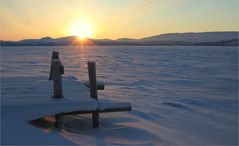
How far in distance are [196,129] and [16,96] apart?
519cm

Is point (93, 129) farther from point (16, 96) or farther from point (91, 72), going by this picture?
point (16, 96)

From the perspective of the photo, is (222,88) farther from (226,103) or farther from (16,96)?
(16,96)

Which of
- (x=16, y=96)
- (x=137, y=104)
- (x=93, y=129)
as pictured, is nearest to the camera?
(x=16, y=96)

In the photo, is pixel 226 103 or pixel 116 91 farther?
pixel 116 91

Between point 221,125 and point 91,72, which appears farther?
point 221,125

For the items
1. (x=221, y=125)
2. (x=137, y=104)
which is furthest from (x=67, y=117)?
(x=221, y=125)

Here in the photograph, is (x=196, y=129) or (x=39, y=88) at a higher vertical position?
(x=39, y=88)

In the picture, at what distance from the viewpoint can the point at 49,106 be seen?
7.25 metres

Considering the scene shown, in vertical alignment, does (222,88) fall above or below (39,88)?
below

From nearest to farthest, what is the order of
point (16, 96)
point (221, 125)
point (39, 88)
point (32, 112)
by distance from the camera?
1. point (32, 112)
2. point (16, 96)
3. point (39, 88)
4. point (221, 125)

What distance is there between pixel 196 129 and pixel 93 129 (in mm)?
3107

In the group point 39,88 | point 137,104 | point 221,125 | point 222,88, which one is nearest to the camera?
point 39,88

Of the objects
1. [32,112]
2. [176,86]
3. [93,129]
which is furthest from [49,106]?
[176,86]

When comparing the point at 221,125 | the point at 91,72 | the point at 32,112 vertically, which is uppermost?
the point at 91,72
